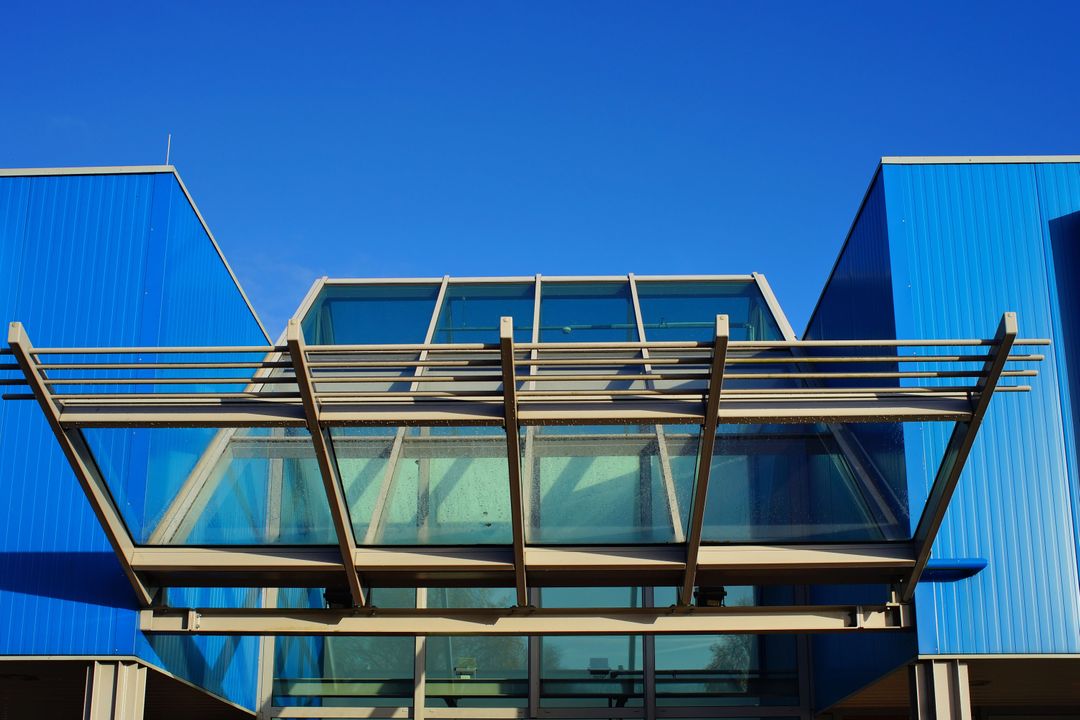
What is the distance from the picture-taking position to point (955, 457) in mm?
8984

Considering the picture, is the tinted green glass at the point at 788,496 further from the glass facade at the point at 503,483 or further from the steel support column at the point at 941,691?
the steel support column at the point at 941,691

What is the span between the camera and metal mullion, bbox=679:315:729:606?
785cm

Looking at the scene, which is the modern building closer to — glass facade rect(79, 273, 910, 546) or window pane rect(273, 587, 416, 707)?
glass facade rect(79, 273, 910, 546)

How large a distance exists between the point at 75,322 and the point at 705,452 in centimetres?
584

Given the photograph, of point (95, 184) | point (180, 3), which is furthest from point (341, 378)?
point (180, 3)

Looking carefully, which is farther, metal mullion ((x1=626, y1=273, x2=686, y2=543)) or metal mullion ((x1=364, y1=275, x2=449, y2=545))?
metal mullion ((x1=364, y1=275, x2=449, y2=545))

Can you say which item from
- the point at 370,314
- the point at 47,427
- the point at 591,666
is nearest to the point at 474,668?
the point at 591,666

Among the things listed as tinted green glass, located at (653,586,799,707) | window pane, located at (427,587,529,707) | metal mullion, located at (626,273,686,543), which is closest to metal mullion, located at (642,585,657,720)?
tinted green glass, located at (653,586,799,707)

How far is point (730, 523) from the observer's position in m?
9.95

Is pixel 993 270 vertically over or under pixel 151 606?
over

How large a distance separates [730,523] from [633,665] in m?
6.79

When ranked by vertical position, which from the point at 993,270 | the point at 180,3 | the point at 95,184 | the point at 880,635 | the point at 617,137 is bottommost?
the point at 880,635

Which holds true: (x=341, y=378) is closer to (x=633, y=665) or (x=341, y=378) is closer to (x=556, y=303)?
(x=556, y=303)

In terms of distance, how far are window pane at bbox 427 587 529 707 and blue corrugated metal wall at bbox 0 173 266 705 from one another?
4.55 m
